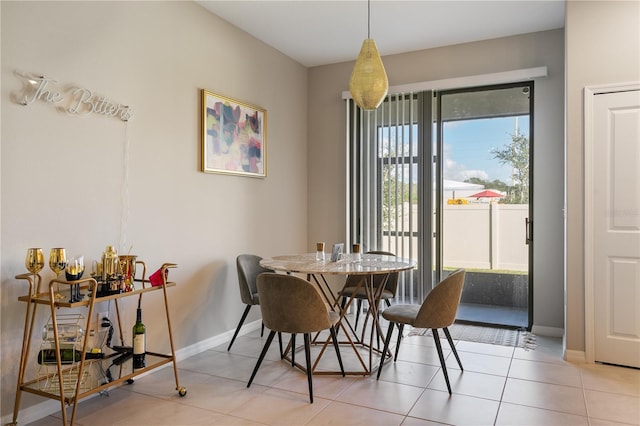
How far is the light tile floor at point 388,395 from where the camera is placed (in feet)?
8.13

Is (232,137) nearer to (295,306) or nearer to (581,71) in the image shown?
(295,306)

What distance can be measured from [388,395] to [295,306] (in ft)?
2.64

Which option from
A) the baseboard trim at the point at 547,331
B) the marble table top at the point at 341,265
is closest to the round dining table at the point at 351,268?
the marble table top at the point at 341,265

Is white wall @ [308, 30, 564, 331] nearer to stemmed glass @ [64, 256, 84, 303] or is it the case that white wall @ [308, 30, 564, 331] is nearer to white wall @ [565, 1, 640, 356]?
white wall @ [565, 1, 640, 356]

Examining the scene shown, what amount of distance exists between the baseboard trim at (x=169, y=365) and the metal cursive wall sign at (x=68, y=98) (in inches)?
65.3

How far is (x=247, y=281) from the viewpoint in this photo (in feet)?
11.9

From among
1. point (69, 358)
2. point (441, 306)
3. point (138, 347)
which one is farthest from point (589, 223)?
point (69, 358)

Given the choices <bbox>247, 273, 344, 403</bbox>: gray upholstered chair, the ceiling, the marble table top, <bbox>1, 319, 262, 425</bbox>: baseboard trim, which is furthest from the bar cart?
the ceiling

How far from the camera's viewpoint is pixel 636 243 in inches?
127

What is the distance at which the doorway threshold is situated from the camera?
172 inches

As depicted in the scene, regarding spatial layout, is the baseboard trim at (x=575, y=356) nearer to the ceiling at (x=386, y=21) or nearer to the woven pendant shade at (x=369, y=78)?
the woven pendant shade at (x=369, y=78)

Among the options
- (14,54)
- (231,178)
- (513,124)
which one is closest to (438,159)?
(513,124)

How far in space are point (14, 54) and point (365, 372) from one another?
284cm

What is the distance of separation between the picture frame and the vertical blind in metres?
1.16
